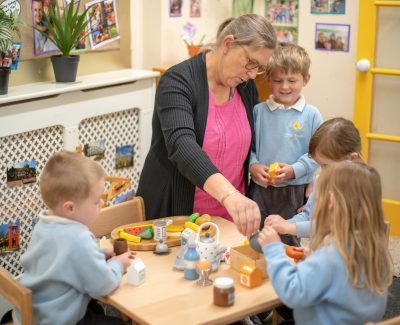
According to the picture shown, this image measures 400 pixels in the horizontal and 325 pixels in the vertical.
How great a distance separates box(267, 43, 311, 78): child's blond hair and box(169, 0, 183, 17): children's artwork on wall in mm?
1594

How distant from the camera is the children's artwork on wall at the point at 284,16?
4.43 m

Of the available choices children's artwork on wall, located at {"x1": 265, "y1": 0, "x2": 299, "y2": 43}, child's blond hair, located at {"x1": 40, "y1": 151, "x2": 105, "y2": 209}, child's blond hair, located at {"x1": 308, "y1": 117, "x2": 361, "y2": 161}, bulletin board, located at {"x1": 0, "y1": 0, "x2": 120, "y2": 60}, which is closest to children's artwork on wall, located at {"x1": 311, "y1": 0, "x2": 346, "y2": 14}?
children's artwork on wall, located at {"x1": 265, "y1": 0, "x2": 299, "y2": 43}

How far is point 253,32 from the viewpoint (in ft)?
7.79

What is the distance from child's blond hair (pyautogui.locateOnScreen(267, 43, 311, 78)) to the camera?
2.63 metres

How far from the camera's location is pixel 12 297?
1.89 metres

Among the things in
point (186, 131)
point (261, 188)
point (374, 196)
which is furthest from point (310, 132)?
point (374, 196)

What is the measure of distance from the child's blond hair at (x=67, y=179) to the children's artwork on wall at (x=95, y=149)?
1587 millimetres

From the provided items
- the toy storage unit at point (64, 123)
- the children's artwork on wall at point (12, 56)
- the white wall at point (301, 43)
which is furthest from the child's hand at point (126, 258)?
the white wall at point (301, 43)

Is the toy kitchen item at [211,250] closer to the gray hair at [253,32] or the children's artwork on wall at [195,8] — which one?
the gray hair at [253,32]

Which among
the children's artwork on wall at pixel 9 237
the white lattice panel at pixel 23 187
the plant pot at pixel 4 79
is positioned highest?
the plant pot at pixel 4 79

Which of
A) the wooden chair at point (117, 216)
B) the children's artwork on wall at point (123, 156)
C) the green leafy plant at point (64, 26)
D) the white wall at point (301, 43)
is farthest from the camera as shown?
the white wall at point (301, 43)

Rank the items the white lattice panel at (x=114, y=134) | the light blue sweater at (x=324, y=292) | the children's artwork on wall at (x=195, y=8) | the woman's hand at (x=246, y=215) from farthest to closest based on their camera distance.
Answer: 1. the children's artwork on wall at (x=195, y=8)
2. the white lattice panel at (x=114, y=134)
3. the woman's hand at (x=246, y=215)
4. the light blue sweater at (x=324, y=292)

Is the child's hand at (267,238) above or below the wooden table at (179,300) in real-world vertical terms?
above

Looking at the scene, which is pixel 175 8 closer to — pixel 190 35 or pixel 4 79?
pixel 190 35
